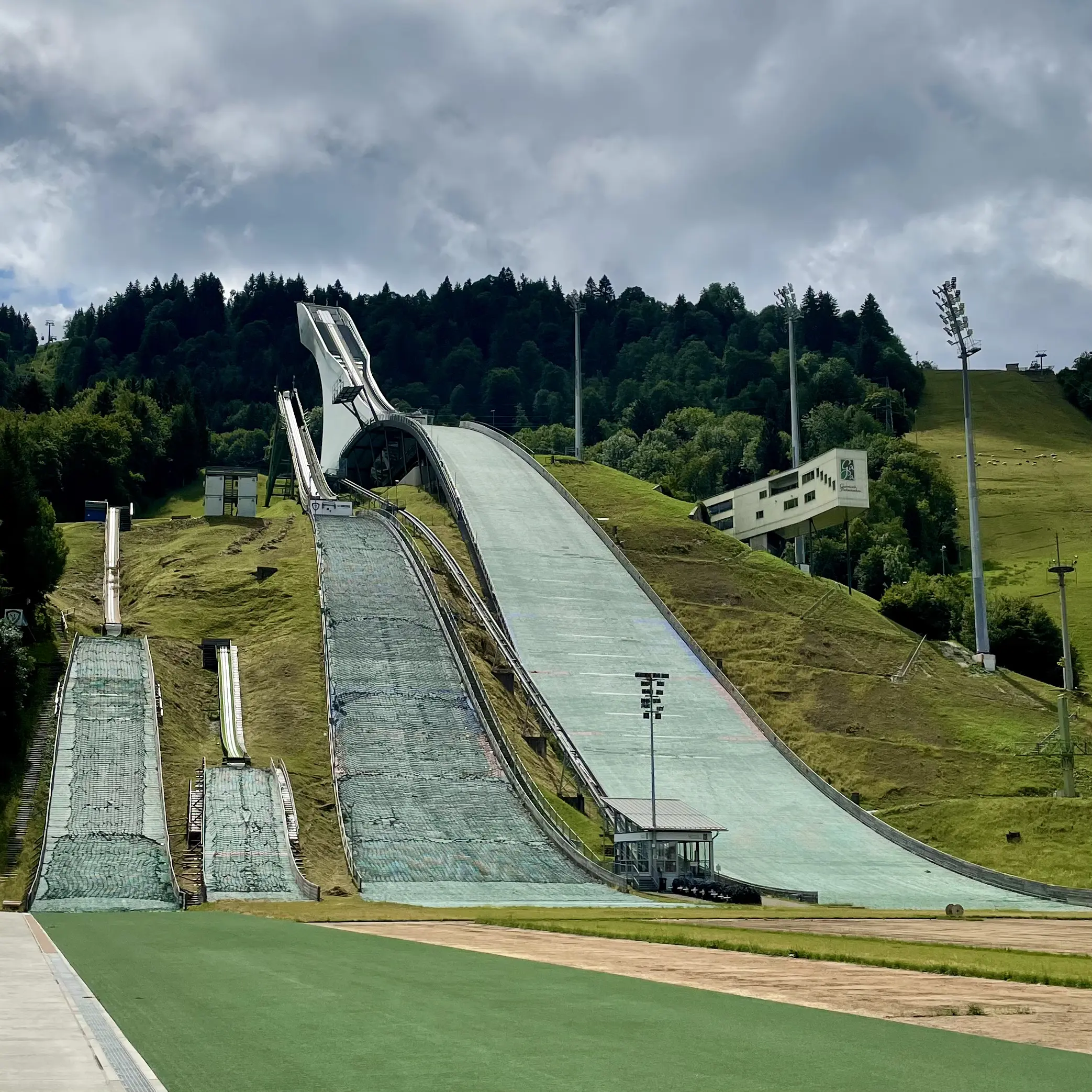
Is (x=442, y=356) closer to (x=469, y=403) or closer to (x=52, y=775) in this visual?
(x=469, y=403)

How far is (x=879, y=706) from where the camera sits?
50938 mm

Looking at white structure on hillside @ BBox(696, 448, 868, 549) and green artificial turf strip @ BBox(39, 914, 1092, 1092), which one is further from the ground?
white structure on hillside @ BBox(696, 448, 868, 549)

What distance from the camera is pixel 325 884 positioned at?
106 ft

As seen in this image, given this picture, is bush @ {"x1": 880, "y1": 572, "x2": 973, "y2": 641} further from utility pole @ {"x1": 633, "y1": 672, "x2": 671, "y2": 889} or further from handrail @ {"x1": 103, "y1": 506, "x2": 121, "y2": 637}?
handrail @ {"x1": 103, "y1": 506, "x2": 121, "y2": 637}

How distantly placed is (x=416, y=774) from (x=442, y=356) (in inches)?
6222

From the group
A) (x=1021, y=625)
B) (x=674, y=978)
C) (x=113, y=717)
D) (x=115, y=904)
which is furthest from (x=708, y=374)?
(x=674, y=978)

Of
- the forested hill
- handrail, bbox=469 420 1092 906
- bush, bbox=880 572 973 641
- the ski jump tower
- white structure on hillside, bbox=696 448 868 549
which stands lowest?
handrail, bbox=469 420 1092 906

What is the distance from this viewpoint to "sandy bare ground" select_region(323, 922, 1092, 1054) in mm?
9352

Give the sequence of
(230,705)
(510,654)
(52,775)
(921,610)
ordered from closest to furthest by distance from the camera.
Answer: (52,775)
(230,705)
(510,654)
(921,610)

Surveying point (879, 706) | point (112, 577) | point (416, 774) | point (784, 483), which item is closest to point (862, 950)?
point (416, 774)

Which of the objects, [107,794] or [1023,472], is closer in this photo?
[107,794]

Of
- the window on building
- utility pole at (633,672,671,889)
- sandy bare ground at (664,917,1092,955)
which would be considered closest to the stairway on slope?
utility pole at (633,672,671,889)

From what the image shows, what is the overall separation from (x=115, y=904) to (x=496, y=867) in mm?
9678

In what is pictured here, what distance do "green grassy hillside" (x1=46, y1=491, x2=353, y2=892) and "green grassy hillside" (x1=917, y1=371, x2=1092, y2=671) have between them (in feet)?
165
